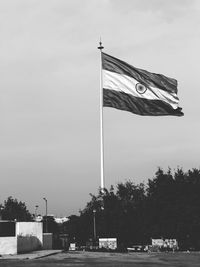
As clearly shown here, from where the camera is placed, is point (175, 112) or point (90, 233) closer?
point (175, 112)

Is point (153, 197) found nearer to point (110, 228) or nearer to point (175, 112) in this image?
point (110, 228)

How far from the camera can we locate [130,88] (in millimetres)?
36719

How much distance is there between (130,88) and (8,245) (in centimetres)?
2256

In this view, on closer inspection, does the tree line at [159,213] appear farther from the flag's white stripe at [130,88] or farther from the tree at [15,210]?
the tree at [15,210]

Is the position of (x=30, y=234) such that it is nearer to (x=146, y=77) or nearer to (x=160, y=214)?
(x=160, y=214)

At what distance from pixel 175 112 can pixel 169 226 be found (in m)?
35.7

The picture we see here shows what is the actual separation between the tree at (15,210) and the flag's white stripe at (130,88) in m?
119

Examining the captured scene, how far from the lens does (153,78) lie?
37.0 m

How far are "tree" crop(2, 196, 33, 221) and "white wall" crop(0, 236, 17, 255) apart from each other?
100706 millimetres

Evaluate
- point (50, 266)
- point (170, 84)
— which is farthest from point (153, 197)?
point (50, 266)

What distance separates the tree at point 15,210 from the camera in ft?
507

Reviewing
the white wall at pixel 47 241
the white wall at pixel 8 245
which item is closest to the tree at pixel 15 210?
the white wall at pixel 47 241

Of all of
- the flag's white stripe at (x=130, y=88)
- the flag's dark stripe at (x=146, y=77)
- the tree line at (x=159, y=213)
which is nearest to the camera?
the flag's white stripe at (x=130, y=88)

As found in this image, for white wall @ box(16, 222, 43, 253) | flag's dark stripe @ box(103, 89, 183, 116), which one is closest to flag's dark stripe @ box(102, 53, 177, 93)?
flag's dark stripe @ box(103, 89, 183, 116)
